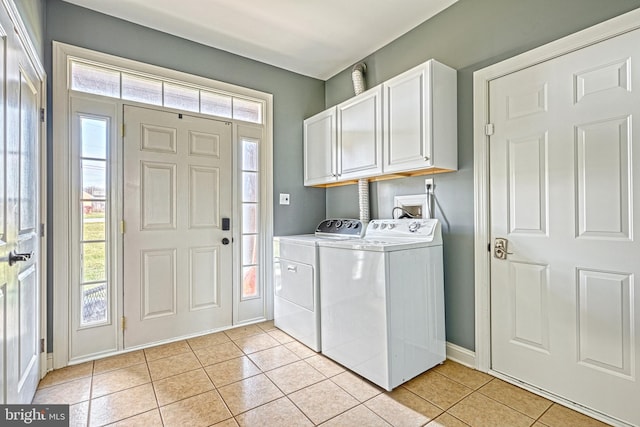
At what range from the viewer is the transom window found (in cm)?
247

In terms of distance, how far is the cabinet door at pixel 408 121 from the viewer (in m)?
2.21

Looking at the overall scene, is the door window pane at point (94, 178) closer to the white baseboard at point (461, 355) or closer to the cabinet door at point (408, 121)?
the cabinet door at point (408, 121)

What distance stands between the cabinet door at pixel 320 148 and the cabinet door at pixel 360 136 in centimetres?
11

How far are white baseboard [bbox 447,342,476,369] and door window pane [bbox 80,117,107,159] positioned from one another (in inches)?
123

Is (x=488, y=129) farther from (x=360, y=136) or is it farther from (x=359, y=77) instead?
(x=359, y=77)

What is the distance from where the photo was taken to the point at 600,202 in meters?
1.68

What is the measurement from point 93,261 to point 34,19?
5.58 feet

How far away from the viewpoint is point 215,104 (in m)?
3.05

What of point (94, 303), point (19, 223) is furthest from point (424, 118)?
point (94, 303)

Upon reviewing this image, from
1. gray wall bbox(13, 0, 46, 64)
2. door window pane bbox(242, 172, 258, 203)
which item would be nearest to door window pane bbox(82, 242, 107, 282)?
door window pane bbox(242, 172, 258, 203)

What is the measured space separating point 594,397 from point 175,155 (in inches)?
133

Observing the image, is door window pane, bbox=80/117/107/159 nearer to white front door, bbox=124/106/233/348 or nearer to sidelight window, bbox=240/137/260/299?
white front door, bbox=124/106/233/348

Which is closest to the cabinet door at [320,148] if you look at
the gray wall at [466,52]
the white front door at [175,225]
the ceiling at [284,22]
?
the ceiling at [284,22]

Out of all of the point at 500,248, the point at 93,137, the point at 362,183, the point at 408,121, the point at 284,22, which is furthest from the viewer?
the point at 362,183
